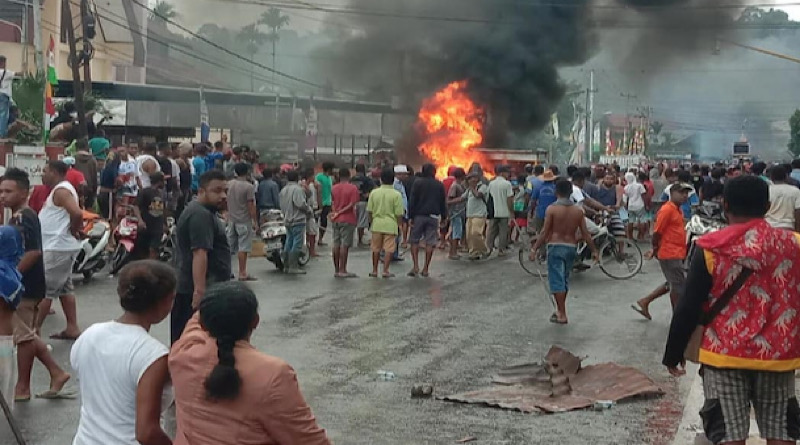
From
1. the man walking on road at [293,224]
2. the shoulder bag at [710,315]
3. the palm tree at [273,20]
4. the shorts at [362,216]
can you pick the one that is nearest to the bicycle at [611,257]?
the man walking on road at [293,224]

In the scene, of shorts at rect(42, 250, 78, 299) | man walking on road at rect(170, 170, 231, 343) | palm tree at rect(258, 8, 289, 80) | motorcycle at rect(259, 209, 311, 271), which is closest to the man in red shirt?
motorcycle at rect(259, 209, 311, 271)

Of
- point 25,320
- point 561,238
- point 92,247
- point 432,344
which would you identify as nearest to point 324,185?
point 92,247

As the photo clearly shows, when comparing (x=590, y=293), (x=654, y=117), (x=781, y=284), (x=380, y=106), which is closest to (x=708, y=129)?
(x=654, y=117)

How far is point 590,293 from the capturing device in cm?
1408

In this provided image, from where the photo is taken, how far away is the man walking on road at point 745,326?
446 centimetres

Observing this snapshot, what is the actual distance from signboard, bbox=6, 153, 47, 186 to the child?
1072 centimetres

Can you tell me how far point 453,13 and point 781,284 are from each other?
3420 cm

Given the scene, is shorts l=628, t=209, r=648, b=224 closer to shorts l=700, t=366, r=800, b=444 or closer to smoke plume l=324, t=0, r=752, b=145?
smoke plume l=324, t=0, r=752, b=145

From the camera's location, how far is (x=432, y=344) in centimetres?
989

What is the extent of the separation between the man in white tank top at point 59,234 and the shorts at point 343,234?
19.9 feet

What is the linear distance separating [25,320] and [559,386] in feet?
12.7

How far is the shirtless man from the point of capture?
11.2 meters

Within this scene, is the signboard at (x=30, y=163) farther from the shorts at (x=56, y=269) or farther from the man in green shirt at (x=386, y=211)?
the shorts at (x=56, y=269)

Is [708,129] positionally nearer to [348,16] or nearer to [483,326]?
[348,16]
